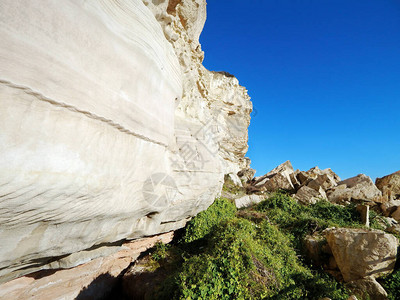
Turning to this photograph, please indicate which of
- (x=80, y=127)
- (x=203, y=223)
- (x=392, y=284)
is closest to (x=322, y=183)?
(x=392, y=284)

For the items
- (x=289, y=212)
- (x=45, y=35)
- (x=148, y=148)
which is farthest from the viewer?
(x=289, y=212)

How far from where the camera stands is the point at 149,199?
269 cm

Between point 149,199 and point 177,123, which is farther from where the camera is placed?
point 177,123

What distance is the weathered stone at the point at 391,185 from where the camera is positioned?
1014 cm

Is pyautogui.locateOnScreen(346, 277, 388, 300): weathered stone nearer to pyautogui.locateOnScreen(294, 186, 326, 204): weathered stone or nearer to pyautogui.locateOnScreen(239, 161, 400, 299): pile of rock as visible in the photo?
pyautogui.locateOnScreen(239, 161, 400, 299): pile of rock

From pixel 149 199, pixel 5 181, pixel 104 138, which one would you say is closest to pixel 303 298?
pixel 149 199

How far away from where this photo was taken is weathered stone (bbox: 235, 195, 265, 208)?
8852 mm

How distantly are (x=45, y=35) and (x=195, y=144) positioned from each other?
2.95 meters

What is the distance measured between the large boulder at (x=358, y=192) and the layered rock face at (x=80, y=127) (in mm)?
11152

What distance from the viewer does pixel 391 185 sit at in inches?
419

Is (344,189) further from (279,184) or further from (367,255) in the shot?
(367,255)

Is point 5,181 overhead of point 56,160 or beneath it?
beneath

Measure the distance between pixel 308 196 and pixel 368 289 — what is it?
626cm

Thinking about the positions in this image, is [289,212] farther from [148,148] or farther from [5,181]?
[5,181]
